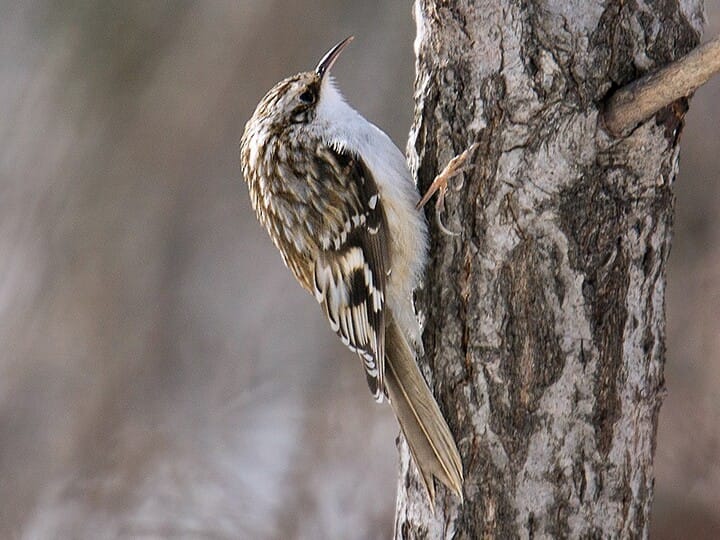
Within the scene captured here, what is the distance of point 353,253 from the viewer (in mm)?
2223

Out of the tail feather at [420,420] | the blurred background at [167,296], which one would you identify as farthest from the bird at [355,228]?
the blurred background at [167,296]

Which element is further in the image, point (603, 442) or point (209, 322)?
point (209, 322)

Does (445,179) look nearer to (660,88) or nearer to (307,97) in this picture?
(660,88)

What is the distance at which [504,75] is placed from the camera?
70.6 inches

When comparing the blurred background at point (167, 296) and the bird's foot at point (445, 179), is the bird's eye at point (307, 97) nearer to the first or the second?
the bird's foot at point (445, 179)

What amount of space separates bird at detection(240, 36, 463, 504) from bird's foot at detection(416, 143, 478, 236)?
0.08 metres

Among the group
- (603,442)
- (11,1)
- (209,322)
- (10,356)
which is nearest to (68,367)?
(10,356)

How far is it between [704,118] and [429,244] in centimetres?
199

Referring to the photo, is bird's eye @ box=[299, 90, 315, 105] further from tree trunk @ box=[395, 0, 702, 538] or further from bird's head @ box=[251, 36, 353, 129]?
tree trunk @ box=[395, 0, 702, 538]

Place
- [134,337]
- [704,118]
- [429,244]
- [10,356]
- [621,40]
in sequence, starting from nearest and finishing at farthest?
[621,40], [429,244], [704,118], [10,356], [134,337]

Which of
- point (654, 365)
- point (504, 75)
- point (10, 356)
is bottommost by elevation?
point (654, 365)

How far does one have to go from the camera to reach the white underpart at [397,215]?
202 cm

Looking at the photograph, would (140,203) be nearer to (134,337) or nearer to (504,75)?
(134,337)

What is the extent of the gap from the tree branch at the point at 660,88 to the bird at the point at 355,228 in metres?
0.46
